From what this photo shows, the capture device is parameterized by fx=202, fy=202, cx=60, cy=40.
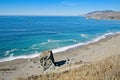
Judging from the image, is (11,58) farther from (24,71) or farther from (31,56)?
(24,71)

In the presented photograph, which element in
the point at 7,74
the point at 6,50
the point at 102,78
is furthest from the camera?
the point at 6,50

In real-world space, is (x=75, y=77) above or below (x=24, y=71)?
above

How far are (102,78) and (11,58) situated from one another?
28.2 meters

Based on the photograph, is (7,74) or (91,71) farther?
(7,74)

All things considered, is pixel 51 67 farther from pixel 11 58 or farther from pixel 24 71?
pixel 11 58

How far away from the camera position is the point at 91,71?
52.9 feet

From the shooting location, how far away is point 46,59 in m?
30.2

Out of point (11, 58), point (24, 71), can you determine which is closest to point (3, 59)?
point (11, 58)

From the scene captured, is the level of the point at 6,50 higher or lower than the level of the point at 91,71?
lower

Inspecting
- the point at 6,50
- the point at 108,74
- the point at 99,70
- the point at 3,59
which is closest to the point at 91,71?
the point at 99,70

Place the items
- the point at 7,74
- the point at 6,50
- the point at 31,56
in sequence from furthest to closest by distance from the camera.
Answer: the point at 6,50
the point at 31,56
the point at 7,74

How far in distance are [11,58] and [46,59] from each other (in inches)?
476

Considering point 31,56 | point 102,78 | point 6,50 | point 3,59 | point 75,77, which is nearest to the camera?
point 102,78

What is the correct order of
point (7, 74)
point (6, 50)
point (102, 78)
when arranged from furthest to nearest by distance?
point (6, 50) < point (7, 74) < point (102, 78)
